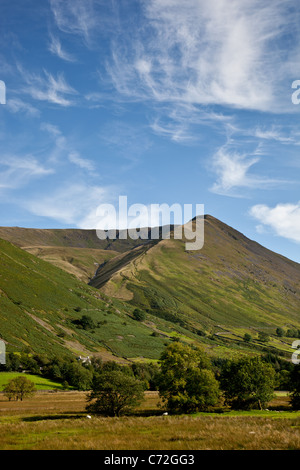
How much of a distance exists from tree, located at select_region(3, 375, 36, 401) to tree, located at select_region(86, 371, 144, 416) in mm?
49975

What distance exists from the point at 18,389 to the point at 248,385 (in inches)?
2735

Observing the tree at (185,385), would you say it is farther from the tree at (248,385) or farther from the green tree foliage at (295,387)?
the green tree foliage at (295,387)

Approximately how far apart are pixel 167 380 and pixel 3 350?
13286 cm

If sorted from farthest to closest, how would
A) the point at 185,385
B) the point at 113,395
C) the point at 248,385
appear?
the point at 248,385 < the point at 185,385 < the point at 113,395

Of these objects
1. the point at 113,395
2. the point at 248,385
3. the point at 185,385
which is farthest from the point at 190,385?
the point at 248,385

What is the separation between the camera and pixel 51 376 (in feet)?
506

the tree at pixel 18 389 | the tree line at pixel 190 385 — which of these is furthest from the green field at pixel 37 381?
the tree line at pixel 190 385

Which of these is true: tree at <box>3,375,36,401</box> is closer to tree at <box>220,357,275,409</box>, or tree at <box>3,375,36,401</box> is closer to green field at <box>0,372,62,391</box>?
green field at <box>0,372,62,391</box>

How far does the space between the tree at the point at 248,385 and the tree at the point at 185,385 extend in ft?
32.1

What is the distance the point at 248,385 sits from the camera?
74.4 meters

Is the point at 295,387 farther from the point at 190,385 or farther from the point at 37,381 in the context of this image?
the point at 37,381

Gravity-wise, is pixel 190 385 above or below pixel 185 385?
above

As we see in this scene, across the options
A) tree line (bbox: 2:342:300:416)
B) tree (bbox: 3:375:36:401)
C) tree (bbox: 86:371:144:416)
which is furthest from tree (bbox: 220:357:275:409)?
tree (bbox: 3:375:36:401)
